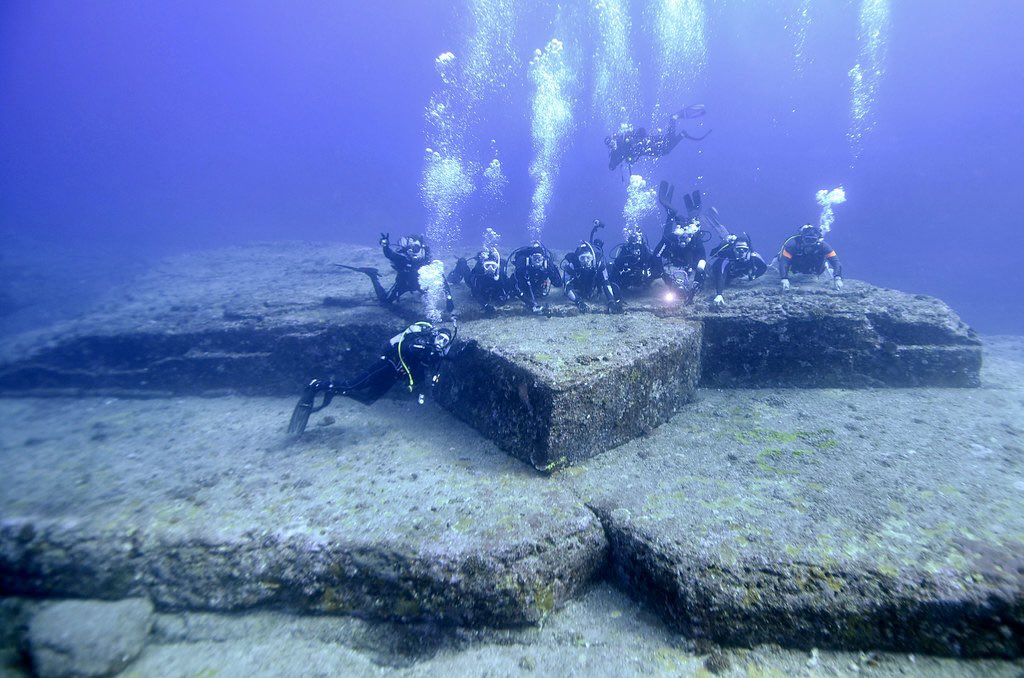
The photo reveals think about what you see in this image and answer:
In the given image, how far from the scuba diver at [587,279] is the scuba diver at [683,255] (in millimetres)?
1128

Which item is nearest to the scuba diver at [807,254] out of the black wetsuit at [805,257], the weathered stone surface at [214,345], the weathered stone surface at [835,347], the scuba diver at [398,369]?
the black wetsuit at [805,257]

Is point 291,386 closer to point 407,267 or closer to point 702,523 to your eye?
point 407,267

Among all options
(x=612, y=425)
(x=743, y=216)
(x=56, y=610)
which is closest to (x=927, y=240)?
(x=743, y=216)

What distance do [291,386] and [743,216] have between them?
6763 cm

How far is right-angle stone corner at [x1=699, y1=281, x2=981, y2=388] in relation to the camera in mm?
6316

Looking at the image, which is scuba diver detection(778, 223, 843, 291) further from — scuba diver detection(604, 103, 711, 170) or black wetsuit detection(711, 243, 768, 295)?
scuba diver detection(604, 103, 711, 170)

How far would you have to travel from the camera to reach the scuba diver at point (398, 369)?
5.56m

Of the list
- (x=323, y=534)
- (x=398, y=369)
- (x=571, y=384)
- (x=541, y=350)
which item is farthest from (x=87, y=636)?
(x=541, y=350)

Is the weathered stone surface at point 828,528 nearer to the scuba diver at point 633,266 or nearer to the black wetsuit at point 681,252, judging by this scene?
the scuba diver at point 633,266

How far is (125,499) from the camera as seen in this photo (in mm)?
4402

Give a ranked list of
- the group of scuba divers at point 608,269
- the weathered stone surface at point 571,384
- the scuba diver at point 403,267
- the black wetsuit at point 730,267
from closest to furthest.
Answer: the weathered stone surface at point 571,384 → the group of scuba divers at point 608,269 → the black wetsuit at point 730,267 → the scuba diver at point 403,267

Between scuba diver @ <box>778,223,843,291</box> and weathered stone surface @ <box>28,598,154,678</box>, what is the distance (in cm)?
1012

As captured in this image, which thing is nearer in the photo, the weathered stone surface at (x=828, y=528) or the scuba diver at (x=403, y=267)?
the weathered stone surface at (x=828, y=528)

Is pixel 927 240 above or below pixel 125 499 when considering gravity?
above
